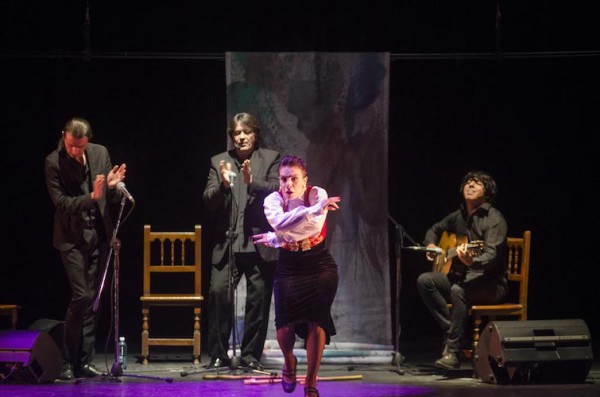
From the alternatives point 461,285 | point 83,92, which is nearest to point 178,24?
point 83,92

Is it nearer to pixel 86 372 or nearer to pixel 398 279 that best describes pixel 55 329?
pixel 86 372

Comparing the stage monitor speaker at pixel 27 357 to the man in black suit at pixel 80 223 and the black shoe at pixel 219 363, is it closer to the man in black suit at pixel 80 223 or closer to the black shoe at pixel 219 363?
the man in black suit at pixel 80 223

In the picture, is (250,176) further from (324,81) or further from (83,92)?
(83,92)

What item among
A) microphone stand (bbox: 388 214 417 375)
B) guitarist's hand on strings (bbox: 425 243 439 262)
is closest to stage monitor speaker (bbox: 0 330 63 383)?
microphone stand (bbox: 388 214 417 375)

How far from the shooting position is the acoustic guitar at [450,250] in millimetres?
6910

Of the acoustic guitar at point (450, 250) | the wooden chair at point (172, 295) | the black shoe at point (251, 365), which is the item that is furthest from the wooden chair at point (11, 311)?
the acoustic guitar at point (450, 250)

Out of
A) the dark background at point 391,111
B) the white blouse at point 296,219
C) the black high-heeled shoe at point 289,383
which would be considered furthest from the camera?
the dark background at point 391,111

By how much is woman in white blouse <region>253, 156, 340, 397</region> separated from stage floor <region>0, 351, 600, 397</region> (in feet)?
1.59

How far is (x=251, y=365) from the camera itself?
6781 millimetres

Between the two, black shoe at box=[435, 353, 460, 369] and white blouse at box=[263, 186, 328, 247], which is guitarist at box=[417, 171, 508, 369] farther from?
white blouse at box=[263, 186, 328, 247]

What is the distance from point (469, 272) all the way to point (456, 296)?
23 centimetres

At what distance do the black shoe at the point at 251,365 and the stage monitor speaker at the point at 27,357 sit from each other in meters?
1.23

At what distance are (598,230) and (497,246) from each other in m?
2.04

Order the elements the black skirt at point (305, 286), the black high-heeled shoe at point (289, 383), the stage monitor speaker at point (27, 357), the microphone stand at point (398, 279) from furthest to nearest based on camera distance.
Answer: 1. the microphone stand at point (398, 279)
2. the stage monitor speaker at point (27, 357)
3. the black high-heeled shoe at point (289, 383)
4. the black skirt at point (305, 286)
